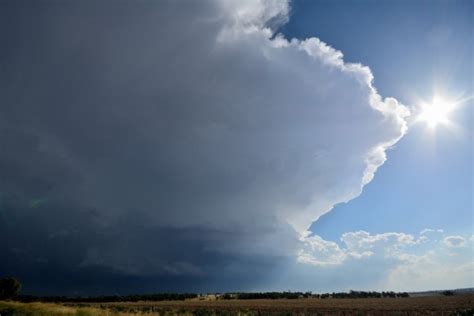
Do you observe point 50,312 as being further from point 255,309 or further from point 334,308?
point 334,308

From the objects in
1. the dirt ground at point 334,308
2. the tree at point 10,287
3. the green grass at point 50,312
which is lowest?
the dirt ground at point 334,308

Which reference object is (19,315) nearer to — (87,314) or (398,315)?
(87,314)

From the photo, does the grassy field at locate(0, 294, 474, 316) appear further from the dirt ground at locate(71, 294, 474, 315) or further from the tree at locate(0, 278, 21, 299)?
the tree at locate(0, 278, 21, 299)

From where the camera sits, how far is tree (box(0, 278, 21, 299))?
435ft

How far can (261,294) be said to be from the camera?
18350 cm

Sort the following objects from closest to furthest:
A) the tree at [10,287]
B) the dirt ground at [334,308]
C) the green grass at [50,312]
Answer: the green grass at [50,312] < the dirt ground at [334,308] < the tree at [10,287]

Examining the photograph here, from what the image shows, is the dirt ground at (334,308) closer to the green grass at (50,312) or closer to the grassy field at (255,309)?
the grassy field at (255,309)

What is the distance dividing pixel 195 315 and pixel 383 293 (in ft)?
504

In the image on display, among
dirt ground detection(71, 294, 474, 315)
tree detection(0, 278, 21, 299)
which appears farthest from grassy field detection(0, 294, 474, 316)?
tree detection(0, 278, 21, 299)

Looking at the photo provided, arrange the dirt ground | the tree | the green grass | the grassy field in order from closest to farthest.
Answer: the green grass < the grassy field < the dirt ground < the tree

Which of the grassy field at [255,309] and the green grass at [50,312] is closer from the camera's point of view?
the green grass at [50,312]

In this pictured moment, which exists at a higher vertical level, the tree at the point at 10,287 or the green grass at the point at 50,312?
the tree at the point at 10,287

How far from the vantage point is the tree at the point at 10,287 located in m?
132

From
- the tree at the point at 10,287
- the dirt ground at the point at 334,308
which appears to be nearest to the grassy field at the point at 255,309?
the dirt ground at the point at 334,308
